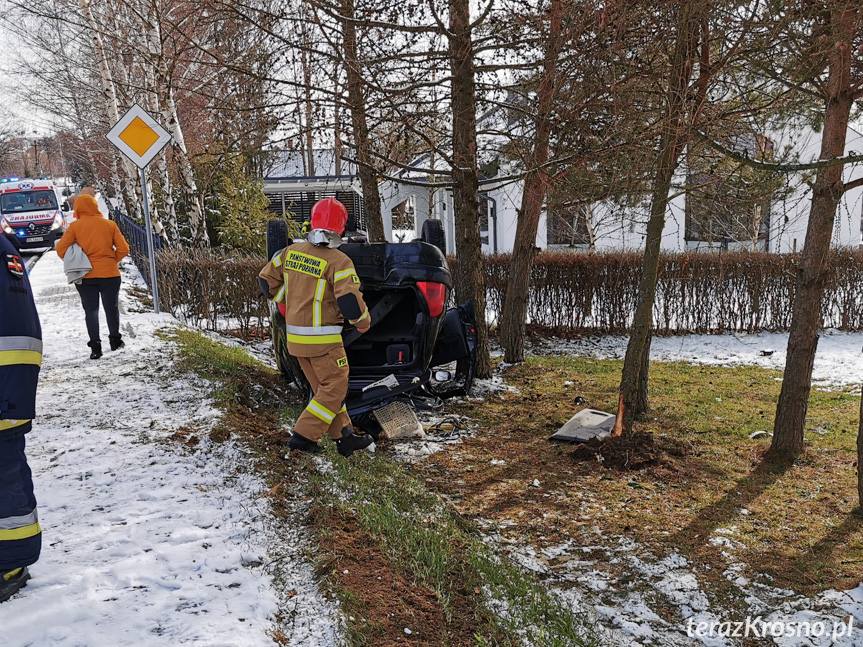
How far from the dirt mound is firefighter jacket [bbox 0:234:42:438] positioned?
3.92 meters

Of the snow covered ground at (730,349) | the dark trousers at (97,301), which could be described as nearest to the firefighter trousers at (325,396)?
the dark trousers at (97,301)

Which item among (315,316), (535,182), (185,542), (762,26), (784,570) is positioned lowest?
(784,570)

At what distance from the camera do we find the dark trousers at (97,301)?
24.3ft

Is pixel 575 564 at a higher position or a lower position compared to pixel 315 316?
lower

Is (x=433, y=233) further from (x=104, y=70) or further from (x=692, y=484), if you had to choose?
(x=104, y=70)

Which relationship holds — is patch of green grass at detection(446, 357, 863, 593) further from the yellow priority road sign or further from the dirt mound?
the yellow priority road sign

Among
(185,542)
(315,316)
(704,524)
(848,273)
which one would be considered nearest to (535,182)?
(315,316)

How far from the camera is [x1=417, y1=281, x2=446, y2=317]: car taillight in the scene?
538 centimetres

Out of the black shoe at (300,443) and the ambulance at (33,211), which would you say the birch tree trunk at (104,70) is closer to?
the ambulance at (33,211)

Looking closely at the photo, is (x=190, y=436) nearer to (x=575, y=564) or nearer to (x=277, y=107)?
(x=575, y=564)

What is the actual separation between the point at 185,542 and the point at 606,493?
2807 mm

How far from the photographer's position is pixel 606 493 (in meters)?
4.65

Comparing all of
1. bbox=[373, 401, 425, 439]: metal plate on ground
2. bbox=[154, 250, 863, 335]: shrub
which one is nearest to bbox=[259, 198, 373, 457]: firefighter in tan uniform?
bbox=[373, 401, 425, 439]: metal plate on ground

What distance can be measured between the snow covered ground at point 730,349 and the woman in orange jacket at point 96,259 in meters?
6.59
